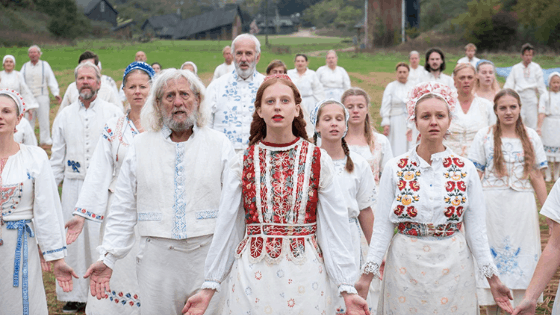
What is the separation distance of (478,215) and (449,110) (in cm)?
70

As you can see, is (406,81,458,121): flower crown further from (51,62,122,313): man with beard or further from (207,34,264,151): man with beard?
(51,62,122,313): man with beard

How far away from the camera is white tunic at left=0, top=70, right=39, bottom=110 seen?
15328 millimetres

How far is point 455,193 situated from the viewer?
4051 mm

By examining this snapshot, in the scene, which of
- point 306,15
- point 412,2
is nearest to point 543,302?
point 412,2

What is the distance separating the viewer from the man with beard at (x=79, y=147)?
640 centimetres

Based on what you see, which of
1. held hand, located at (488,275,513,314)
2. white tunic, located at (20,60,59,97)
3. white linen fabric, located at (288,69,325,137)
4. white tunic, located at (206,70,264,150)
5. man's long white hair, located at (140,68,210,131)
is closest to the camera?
held hand, located at (488,275,513,314)

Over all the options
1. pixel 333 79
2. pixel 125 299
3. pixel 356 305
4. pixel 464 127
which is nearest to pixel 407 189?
pixel 356 305

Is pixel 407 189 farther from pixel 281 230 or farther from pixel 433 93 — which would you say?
pixel 281 230

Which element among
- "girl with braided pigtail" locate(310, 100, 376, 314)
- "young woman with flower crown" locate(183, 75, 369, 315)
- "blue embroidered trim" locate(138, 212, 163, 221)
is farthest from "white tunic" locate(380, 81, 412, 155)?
"young woman with flower crown" locate(183, 75, 369, 315)

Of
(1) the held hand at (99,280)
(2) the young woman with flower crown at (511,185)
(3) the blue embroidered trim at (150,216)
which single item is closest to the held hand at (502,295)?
(3) the blue embroidered trim at (150,216)

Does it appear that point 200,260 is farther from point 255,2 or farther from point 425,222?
point 255,2

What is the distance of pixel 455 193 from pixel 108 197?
8.51ft

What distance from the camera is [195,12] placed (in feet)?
326

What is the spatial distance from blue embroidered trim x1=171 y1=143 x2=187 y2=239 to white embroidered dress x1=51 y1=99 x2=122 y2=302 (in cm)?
249
